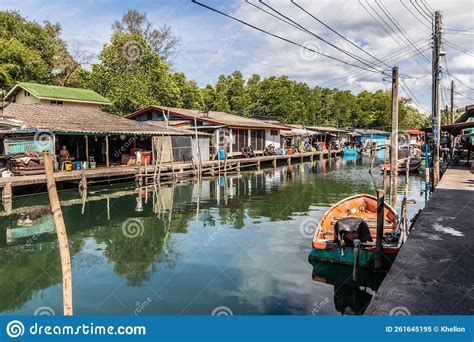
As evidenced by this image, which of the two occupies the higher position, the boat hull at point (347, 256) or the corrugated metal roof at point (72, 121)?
the corrugated metal roof at point (72, 121)

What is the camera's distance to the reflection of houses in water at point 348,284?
8.31 m

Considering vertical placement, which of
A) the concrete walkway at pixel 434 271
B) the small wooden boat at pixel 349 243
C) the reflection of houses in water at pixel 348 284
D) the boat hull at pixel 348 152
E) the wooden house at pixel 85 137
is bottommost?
the reflection of houses in water at pixel 348 284

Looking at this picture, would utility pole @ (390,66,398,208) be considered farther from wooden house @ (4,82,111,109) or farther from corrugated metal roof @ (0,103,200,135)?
wooden house @ (4,82,111,109)

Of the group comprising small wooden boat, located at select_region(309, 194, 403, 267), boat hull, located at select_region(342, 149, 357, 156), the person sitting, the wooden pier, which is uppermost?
the person sitting

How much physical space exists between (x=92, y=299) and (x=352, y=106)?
6985 cm

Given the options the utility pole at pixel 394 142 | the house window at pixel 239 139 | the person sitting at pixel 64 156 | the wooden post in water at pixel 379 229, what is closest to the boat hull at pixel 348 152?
the house window at pixel 239 139

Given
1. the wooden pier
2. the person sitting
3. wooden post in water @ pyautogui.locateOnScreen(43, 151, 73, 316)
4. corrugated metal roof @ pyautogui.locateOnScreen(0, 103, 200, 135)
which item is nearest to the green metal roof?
corrugated metal roof @ pyautogui.locateOnScreen(0, 103, 200, 135)

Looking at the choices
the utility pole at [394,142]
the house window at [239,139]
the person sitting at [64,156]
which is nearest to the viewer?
the utility pole at [394,142]

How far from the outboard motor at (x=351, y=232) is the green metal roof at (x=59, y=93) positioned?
28288mm

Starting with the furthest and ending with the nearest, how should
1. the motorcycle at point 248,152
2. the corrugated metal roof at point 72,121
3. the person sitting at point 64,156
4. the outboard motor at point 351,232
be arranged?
the motorcycle at point 248,152 → the person sitting at point 64,156 → the corrugated metal roof at point 72,121 → the outboard motor at point 351,232

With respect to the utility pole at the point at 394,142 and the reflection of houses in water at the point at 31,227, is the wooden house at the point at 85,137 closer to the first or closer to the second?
the reflection of houses in water at the point at 31,227

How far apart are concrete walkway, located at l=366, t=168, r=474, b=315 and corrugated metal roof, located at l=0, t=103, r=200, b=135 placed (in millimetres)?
17397

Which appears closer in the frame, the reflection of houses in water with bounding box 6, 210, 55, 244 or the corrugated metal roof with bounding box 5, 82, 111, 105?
the reflection of houses in water with bounding box 6, 210, 55, 244

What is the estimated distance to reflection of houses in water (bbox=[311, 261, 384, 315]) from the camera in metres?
8.31
